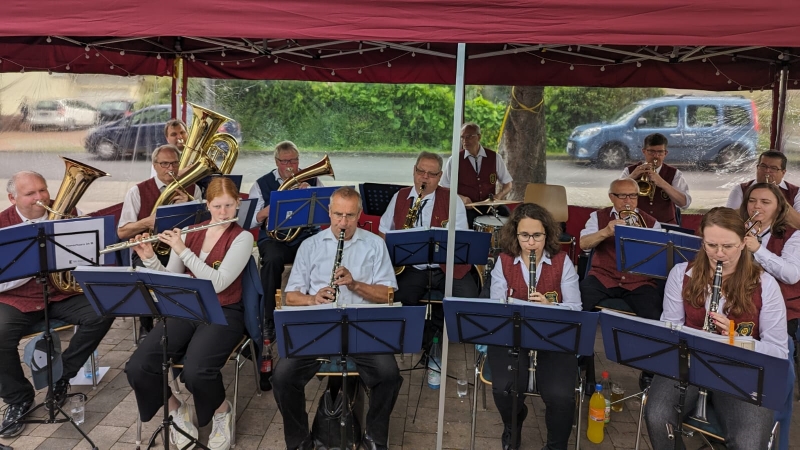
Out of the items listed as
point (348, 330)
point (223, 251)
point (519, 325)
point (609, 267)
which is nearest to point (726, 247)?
point (519, 325)

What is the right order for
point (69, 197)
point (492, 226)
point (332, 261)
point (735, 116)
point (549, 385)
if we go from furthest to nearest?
point (735, 116) → point (492, 226) → point (69, 197) → point (332, 261) → point (549, 385)

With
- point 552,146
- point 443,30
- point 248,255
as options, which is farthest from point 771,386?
point 552,146

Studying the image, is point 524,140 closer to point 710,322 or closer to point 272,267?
point 272,267

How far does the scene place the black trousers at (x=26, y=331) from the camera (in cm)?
403

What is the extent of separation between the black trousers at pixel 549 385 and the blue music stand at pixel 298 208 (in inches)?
77.5

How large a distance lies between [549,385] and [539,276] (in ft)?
2.25

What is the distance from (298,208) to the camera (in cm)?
502

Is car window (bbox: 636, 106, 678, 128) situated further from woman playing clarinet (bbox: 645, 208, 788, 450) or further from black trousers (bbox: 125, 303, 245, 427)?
black trousers (bbox: 125, 303, 245, 427)

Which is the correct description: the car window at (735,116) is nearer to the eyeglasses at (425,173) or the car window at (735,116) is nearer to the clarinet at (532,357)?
the eyeglasses at (425,173)

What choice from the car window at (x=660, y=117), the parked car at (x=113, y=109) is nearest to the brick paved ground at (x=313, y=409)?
the parked car at (x=113, y=109)

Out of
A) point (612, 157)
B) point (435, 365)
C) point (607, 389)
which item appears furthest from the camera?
point (612, 157)

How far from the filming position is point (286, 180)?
5746mm

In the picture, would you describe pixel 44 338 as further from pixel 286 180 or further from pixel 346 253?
pixel 286 180

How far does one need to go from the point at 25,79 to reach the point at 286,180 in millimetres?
3974
